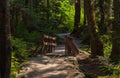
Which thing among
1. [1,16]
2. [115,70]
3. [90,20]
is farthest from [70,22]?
[1,16]

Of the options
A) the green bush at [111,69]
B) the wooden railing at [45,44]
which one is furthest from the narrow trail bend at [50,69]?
the wooden railing at [45,44]

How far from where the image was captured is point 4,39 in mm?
9094

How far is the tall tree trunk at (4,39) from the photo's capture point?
Answer: 8.99 meters

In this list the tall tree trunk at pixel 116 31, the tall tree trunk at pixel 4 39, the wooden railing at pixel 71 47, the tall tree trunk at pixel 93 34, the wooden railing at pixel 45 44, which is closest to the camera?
the tall tree trunk at pixel 4 39

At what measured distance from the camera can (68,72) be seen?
43.5 ft

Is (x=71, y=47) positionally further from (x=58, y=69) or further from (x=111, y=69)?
(x=58, y=69)

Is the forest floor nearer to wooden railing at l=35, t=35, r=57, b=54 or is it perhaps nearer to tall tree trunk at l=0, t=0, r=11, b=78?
wooden railing at l=35, t=35, r=57, b=54

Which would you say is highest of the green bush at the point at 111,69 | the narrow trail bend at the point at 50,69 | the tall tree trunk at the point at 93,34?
the tall tree trunk at the point at 93,34

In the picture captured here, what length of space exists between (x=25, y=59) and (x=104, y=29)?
1234 centimetres

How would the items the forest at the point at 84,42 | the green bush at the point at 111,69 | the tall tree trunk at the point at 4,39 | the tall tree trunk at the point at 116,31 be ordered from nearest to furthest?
the tall tree trunk at the point at 4,39
the forest at the point at 84,42
the green bush at the point at 111,69
the tall tree trunk at the point at 116,31

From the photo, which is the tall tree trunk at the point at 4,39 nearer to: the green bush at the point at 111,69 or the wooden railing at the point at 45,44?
the green bush at the point at 111,69

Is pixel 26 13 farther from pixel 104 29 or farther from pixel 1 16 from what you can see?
pixel 1 16

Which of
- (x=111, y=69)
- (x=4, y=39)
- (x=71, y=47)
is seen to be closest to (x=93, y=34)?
(x=71, y=47)

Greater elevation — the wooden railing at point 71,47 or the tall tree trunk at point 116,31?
the tall tree trunk at point 116,31
